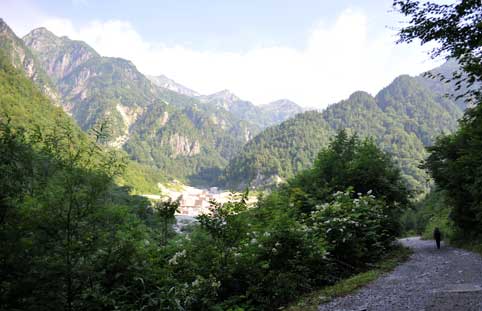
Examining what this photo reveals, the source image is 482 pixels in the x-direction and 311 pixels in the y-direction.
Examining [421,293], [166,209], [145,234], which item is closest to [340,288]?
[421,293]

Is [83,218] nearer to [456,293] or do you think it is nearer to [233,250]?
[233,250]

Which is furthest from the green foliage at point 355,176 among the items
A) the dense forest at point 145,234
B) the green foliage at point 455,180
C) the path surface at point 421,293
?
the path surface at point 421,293

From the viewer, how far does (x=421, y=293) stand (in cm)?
827

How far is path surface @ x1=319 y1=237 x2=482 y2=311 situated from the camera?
714 centimetres

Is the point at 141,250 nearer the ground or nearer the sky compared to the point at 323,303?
nearer the sky

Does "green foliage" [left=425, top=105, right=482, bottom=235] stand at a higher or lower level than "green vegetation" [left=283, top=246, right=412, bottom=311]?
higher

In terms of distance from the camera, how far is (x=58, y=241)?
4.79 m

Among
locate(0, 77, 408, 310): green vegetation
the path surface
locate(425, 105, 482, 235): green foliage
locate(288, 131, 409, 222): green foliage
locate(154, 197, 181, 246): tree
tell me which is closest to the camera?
locate(0, 77, 408, 310): green vegetation

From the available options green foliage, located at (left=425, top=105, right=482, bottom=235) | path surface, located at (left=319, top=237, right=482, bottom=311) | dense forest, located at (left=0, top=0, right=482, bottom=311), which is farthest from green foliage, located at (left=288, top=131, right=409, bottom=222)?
path surface, located at (left=319, top=237, right=482, bottom=311)

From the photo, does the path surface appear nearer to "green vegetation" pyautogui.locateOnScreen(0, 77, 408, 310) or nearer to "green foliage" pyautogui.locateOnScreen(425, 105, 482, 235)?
"green vegetation" pyautogui.locateOnScreen(0, 77, 408, 310)

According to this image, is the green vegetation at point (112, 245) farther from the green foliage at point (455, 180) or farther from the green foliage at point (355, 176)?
the green foliage at point (455, 180)

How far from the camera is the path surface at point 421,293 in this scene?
7140 millimetres

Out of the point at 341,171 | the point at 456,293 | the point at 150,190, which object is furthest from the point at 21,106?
the point at 456,293

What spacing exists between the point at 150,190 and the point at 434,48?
176148 mm
